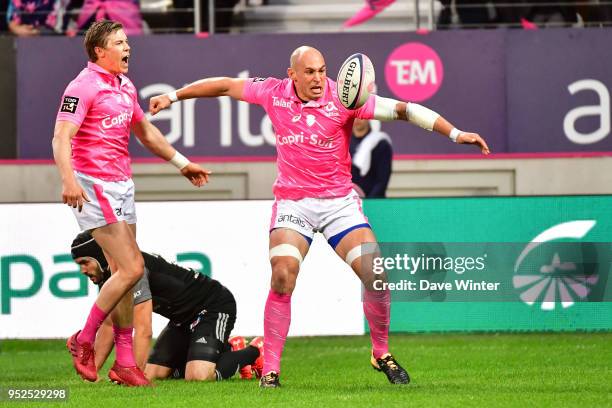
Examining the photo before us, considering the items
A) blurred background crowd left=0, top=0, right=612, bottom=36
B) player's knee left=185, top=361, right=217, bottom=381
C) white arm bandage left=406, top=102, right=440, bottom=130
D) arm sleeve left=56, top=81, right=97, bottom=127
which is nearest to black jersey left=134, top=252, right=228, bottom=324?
player's knee left=185, top=361, right=217, bottom=381

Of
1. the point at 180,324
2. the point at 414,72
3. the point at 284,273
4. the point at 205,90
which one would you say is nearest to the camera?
the point at 284,273

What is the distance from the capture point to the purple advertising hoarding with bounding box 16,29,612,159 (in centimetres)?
1462


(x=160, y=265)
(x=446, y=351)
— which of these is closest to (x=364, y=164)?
(x=446, y=351)

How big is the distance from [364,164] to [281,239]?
5440 mm

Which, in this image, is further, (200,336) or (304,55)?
(200,336)

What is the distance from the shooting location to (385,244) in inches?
471

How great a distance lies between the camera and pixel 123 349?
845 centimetres

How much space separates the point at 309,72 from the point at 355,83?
0.29m

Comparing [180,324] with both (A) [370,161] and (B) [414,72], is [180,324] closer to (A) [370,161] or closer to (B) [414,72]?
(A) [370,161]

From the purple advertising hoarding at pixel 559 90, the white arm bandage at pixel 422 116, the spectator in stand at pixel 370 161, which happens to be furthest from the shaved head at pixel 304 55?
the purple advertising hoarding at pixel 559 90

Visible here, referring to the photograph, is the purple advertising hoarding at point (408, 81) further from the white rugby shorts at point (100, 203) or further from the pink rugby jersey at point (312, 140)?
the white rugby shorts at point (100, 203)

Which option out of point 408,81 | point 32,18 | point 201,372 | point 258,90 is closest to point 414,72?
point 408,81

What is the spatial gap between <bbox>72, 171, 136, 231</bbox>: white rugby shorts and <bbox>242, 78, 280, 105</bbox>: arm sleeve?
0.95 meters

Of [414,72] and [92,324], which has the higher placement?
[414,72]
